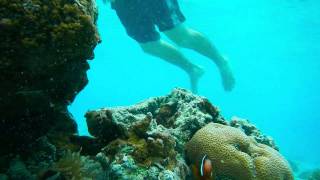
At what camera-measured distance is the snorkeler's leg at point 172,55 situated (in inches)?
446

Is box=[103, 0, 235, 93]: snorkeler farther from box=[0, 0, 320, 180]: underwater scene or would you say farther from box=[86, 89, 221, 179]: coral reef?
box=[86, 89, 221, 179]: coral reef

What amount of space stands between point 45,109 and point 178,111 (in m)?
2.21

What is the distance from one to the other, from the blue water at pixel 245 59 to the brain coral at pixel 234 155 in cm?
238

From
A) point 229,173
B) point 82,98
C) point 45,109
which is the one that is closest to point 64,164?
point 45,109

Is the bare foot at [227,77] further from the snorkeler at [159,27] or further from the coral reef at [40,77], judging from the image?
the coral reef at [40,77]

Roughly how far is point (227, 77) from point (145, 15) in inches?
172

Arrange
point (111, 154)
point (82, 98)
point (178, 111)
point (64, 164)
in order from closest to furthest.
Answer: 1. point (64, 164)
2. point (111, 154)
3. point (178, 111)
4. point (82, 98)

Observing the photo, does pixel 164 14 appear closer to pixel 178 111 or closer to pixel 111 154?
pixel 178 111

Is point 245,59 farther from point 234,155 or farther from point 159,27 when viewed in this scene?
point 234,155

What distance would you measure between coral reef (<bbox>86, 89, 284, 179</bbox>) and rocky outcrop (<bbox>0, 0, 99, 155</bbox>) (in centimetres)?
53

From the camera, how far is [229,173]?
4.51m

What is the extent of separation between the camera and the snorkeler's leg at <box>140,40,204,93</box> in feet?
37.1

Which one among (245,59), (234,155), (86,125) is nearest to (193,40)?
(234,155)

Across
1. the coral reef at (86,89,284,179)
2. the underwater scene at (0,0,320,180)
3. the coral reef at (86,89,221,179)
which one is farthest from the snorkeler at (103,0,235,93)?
the coral reef at (86,89,221,179)
